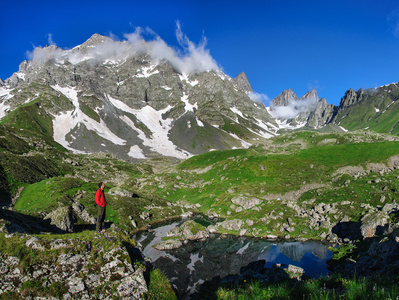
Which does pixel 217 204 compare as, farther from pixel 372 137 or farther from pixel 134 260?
pixel 372 137

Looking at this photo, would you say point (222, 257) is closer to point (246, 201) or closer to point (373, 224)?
point (373, 224)

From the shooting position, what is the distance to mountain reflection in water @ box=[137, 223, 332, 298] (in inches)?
1427

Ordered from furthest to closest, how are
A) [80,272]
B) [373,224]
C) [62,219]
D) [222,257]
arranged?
[222,257], [62,219], [373,224], [80,272]

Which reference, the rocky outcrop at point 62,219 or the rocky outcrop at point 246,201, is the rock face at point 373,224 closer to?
the rocky outcrop at point 246,201

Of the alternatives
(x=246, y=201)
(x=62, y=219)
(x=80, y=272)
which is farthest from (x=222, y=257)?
(x=80, y=272)

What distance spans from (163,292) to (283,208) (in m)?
56.2

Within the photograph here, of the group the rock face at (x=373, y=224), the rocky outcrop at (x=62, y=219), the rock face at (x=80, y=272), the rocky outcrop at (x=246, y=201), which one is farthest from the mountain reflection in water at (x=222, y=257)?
the rock face at (x=80, y=272)

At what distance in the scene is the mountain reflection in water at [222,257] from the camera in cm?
3625

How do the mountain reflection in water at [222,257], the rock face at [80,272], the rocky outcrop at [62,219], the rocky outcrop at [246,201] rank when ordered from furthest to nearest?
the rocky outcrop at [246,201] < the rocky outcrop at [62,219] < the mountain reflection in water at [222,257] < the rock face at [80,272]

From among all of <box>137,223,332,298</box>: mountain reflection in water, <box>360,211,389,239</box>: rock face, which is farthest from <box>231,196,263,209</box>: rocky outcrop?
<box>360,211,389,239</box>: rock face

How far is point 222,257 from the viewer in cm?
4416

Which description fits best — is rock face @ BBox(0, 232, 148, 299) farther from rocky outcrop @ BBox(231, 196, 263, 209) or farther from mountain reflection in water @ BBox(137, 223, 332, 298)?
rocky outcrop @ BBox(231, 196, 263, 209)

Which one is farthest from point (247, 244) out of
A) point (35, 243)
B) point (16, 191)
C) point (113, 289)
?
point (16, 191)

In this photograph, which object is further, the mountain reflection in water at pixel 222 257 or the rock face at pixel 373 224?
the rock face at pixel 373 224
